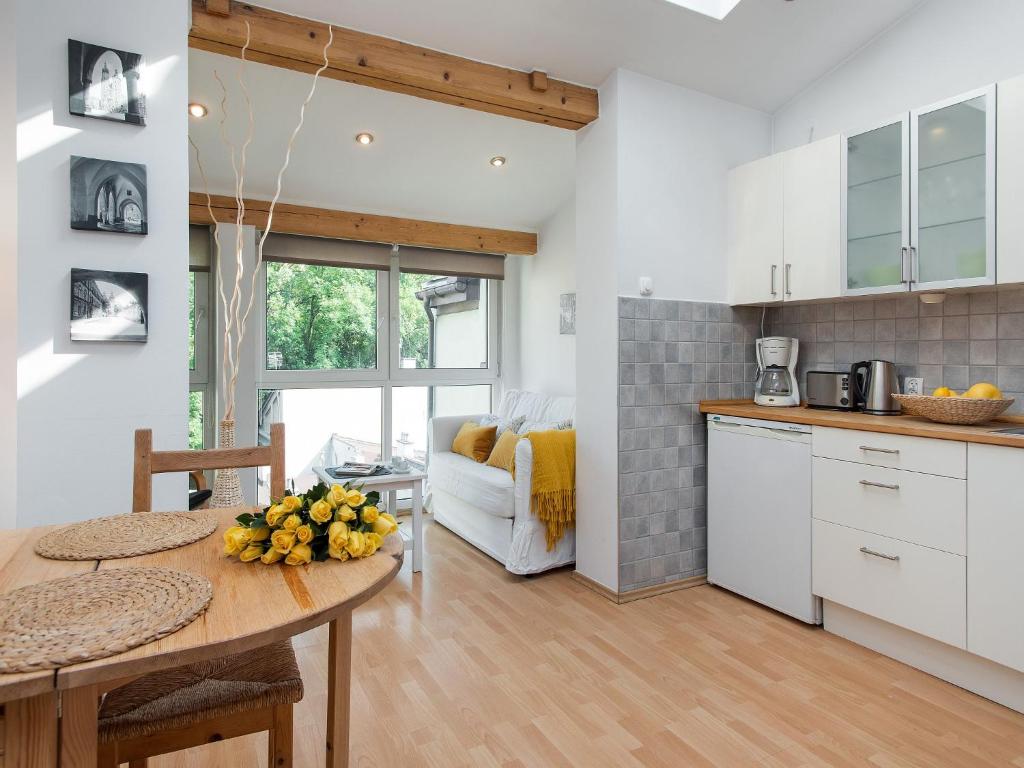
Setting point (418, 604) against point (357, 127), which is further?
point (357, 127)

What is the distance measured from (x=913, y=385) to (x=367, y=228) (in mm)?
3472

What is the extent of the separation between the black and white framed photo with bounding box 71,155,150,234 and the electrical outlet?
122 inches

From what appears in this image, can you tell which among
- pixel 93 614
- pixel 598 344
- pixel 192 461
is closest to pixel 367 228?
pixel 598 344

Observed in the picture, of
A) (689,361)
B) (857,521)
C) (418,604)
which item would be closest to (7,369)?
(418,604)

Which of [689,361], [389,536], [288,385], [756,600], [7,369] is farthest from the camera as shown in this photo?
[288,385]

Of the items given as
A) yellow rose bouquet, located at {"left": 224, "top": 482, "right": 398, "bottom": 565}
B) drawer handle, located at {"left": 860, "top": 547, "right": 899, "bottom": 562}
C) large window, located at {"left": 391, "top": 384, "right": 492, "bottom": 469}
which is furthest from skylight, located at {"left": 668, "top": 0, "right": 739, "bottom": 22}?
large window, located at {"left": 391, "top": 384, "right": 492, "bottom": 469}

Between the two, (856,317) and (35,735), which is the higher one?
(856,317)

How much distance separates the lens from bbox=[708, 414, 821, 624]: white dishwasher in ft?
8.38

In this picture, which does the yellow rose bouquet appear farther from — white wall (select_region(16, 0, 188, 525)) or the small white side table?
the small white side table

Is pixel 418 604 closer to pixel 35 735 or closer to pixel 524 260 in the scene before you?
pixel 35 735

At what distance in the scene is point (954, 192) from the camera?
7.48 ft

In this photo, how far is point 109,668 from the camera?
737mm

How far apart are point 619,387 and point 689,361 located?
44cm

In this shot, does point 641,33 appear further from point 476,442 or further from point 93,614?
point 93,614
